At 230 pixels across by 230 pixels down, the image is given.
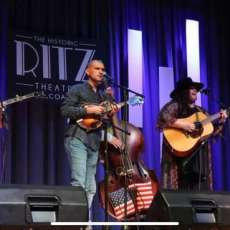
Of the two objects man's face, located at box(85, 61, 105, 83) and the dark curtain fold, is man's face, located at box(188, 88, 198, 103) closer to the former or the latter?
man's face, located at box(85, 61, 105, 83)

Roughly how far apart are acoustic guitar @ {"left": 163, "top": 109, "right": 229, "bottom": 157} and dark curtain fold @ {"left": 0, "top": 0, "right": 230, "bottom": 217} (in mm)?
1469

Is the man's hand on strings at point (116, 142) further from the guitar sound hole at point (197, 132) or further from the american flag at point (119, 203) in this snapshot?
the guitar sound hole at point (197, 132)

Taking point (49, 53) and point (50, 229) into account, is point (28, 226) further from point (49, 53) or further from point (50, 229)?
point (49, 53)

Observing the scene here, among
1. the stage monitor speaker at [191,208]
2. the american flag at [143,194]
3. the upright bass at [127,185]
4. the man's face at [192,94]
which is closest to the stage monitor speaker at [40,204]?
the stage monitor speaker at [191,208]

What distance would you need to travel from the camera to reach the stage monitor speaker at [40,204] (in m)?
3.77

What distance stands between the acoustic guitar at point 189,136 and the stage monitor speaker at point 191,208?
6.28 ft

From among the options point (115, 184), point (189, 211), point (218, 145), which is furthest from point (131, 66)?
point (189, 211)

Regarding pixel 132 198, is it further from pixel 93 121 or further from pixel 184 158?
pixel 93 121

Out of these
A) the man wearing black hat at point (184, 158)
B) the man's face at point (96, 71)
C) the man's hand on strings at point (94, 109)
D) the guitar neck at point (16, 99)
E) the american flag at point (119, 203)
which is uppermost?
the man's face at point (96, 71)

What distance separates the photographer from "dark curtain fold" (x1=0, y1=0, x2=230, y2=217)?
721cm

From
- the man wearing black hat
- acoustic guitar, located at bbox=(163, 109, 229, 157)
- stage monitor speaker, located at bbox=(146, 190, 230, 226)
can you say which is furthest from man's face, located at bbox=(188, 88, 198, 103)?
stage monitor speaker, located at bbox=(146, 190, 230, 226)

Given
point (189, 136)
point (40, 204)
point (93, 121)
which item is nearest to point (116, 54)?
point (189, 136)

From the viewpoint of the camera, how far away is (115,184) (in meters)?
6.06

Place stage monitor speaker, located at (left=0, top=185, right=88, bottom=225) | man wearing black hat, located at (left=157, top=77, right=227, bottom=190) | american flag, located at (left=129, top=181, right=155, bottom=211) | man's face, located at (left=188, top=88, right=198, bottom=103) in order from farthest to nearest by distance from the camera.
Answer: man's face, located at (left=188, top=88, right=198, bottom=103) < man wearing black hat, located at (left=157, top=77, right=227, bottom=190) < american flag, located at (left=129, top=181, right=155, bottom=211) < stage monitor speaker, located at (left=0, top=185, right=88, bottom=225)
